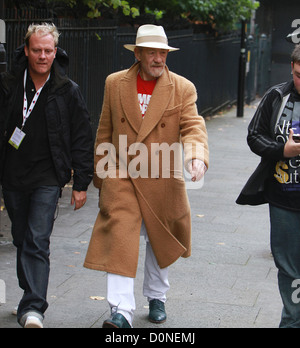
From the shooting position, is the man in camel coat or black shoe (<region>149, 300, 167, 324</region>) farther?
black shoe (<region>149, 300, 167, 324</region>)

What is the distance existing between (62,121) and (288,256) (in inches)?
64.4

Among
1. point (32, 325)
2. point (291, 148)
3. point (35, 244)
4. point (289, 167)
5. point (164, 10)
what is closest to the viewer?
point (291, 148)

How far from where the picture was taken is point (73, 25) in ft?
33.1

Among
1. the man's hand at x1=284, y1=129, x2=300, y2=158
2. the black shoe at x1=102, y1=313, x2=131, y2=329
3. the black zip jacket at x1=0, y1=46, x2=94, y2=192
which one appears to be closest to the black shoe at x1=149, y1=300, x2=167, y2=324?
the black shoe at x1=102, y1=313, x2=131, y2=329

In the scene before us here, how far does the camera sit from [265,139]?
4555 mm

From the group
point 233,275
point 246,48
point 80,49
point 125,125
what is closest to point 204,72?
point 246,48

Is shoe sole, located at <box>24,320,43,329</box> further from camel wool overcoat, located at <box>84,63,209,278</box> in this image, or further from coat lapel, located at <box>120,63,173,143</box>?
coat lapel, located at <box>120,63,173,143</box>

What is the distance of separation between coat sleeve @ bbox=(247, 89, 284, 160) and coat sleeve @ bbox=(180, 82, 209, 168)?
353 mm

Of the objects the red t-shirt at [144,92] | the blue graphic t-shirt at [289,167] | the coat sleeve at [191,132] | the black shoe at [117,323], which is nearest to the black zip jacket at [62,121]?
the red t-shirt at [144,92]

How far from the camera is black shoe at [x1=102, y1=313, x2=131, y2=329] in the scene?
4746 mm

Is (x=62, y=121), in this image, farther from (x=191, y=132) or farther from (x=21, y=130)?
(x=191, y=132)

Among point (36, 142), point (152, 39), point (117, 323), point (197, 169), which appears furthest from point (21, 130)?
point (117, 323)
